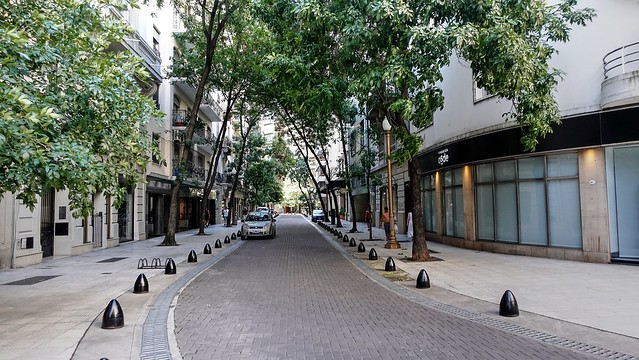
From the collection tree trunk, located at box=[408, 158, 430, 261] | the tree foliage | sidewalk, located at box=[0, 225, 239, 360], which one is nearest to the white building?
the tree foliage

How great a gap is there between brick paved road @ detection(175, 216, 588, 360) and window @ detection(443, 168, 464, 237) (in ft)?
28.3

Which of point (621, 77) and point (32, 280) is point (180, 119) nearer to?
point (32, 280)

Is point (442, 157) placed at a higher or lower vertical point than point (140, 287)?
higher

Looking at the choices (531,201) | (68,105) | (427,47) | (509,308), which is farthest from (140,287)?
(531,201)

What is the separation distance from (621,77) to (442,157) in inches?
313

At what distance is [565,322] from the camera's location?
661cm

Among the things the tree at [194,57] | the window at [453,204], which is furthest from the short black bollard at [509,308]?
the tree at [194,57]

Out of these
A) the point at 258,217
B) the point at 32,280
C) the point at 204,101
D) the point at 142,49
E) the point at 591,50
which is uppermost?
the point at 204,101

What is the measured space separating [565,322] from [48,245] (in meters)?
16.0

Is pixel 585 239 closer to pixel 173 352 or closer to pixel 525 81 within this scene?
pixel 525 81

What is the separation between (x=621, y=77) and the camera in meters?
11.3

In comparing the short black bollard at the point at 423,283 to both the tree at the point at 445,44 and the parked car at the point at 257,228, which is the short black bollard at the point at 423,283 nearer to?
the tree at the point at 445,44

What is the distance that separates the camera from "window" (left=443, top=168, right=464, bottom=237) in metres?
17.9

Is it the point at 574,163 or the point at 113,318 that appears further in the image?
the point at 574,163
